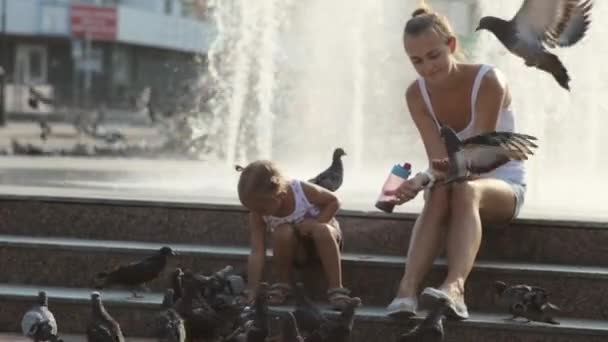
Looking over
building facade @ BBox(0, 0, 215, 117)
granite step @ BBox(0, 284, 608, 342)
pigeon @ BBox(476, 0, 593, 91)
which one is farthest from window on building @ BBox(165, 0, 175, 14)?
granite step @ BBox(0, 284, 608, 342)

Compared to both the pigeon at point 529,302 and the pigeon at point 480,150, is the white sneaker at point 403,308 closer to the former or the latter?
the pigeon at point 529,302

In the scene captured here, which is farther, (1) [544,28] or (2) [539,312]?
(1) [544,28]

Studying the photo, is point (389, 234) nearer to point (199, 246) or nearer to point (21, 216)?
point (199, 246)

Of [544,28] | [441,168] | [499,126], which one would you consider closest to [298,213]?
[441,168]

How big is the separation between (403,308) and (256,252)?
0.74m

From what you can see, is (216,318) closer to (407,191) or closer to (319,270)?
(319,270)

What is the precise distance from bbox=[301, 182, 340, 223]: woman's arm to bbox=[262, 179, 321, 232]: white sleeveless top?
2cm

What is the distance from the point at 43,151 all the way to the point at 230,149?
313 cm

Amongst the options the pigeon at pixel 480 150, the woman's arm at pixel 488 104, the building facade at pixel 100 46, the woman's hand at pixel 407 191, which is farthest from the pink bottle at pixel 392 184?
the building facade at pixel 100 46

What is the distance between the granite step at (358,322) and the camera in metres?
5.75

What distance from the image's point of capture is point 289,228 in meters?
6.06

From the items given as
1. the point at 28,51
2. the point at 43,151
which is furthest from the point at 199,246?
the point at 28,51

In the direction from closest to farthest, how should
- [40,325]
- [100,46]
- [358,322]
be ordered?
[40,325] → [358,322] → [100,46]

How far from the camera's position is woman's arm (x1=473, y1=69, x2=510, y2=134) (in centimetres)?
623
